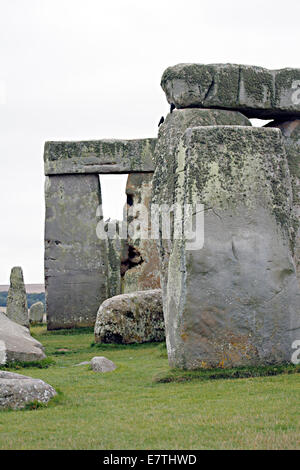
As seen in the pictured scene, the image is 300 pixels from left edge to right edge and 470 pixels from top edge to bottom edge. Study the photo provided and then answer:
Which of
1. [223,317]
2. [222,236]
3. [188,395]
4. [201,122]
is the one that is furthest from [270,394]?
[201,122]

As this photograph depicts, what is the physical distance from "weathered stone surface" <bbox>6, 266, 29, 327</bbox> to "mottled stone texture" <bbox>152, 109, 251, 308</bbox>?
18.2 ft

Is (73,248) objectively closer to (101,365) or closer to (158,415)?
(101,365)

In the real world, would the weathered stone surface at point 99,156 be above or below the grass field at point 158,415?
above

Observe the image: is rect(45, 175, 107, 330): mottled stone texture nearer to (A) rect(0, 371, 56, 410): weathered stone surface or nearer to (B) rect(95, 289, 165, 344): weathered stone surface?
(B) rect(95, 289, 165, 344): weathered stone surface

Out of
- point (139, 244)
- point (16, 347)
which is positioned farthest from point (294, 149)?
point (139, 244)

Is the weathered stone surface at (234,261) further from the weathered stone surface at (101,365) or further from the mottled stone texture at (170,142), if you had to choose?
the mottled stone texture at (170,142)

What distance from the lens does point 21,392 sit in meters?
6.17

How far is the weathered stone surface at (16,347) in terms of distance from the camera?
356 inches

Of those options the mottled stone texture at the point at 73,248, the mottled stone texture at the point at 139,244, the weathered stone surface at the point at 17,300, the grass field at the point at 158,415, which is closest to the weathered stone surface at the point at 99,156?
the mottled stone texture at the point at 73,248

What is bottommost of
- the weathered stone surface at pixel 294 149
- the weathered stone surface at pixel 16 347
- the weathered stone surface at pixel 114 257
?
the weathered stone surface at pixel 16 347

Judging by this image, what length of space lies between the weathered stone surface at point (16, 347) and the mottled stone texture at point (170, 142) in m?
1.79
